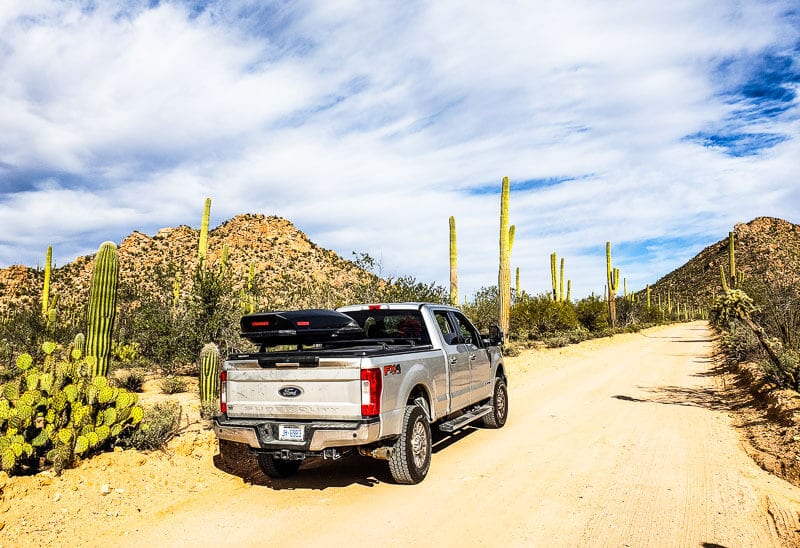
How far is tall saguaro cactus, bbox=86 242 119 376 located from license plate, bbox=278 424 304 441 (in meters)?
4.21

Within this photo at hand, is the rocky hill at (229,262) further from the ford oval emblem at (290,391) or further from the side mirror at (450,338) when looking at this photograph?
the ford oval emblem at (290,391)

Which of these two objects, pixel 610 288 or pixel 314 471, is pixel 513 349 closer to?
pixel 314 471

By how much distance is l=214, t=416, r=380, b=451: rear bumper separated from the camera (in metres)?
5.53

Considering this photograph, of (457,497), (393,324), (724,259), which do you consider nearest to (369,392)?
(457,497)

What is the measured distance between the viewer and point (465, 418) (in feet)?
25.7

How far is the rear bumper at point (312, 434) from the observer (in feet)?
18.1

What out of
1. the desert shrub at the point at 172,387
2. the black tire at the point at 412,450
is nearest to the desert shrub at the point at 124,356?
the desert shrub at the point at 172,387

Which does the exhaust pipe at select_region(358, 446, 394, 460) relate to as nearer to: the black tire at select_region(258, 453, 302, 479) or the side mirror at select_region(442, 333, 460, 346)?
the black tire at select_region(258, 453, 302, 479)

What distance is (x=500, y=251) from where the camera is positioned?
80.2ft

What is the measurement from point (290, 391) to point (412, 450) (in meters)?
1.50

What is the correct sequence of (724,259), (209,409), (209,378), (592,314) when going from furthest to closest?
1. (724,259)
2. (592,314)
3. (209,378)
4. (209,409)

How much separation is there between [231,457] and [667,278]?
117m

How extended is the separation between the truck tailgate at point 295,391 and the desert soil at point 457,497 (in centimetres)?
93

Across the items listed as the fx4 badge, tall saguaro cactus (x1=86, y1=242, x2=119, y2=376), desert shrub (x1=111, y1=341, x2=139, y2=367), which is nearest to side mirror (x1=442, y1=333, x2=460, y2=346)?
the fx4 badge
